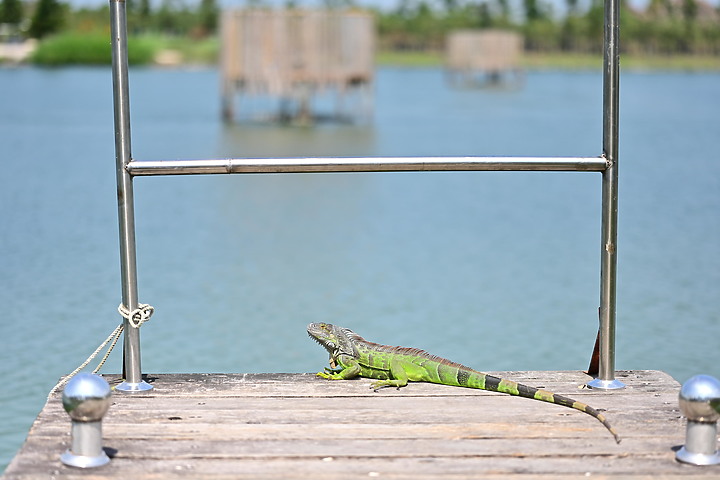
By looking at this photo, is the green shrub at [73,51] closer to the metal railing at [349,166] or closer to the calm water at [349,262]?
the calm water at [349,262]

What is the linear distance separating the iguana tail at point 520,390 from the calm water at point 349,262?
3.81 meters

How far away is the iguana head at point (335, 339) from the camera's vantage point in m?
4.55

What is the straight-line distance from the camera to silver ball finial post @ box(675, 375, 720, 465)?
3199 mm

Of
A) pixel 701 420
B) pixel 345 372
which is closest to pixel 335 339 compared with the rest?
pixel 345 372

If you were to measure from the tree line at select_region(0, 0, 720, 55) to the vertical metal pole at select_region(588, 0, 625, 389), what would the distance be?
3861 inches

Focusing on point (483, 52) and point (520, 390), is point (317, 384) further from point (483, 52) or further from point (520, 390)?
point (483, 52)

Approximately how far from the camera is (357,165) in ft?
12.7

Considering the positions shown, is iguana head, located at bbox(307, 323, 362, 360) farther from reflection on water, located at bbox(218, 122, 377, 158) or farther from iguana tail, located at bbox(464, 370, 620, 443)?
reflection on water, located at bbox(218, 122, 377, 158)

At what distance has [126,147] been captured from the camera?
3.82 meters

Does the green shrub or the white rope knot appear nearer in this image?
the white rope knot

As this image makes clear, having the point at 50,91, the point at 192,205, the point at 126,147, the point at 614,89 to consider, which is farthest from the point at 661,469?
the point at 50,91

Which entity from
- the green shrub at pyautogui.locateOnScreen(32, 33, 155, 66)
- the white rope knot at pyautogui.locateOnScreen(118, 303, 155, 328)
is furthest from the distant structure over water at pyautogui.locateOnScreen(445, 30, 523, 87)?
the white rope knot at pyautogui.locateOnScreen(118, 303, 155, 328)

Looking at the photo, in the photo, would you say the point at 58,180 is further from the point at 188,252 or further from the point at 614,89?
the point at 614,89

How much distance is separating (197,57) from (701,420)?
9815 cm
